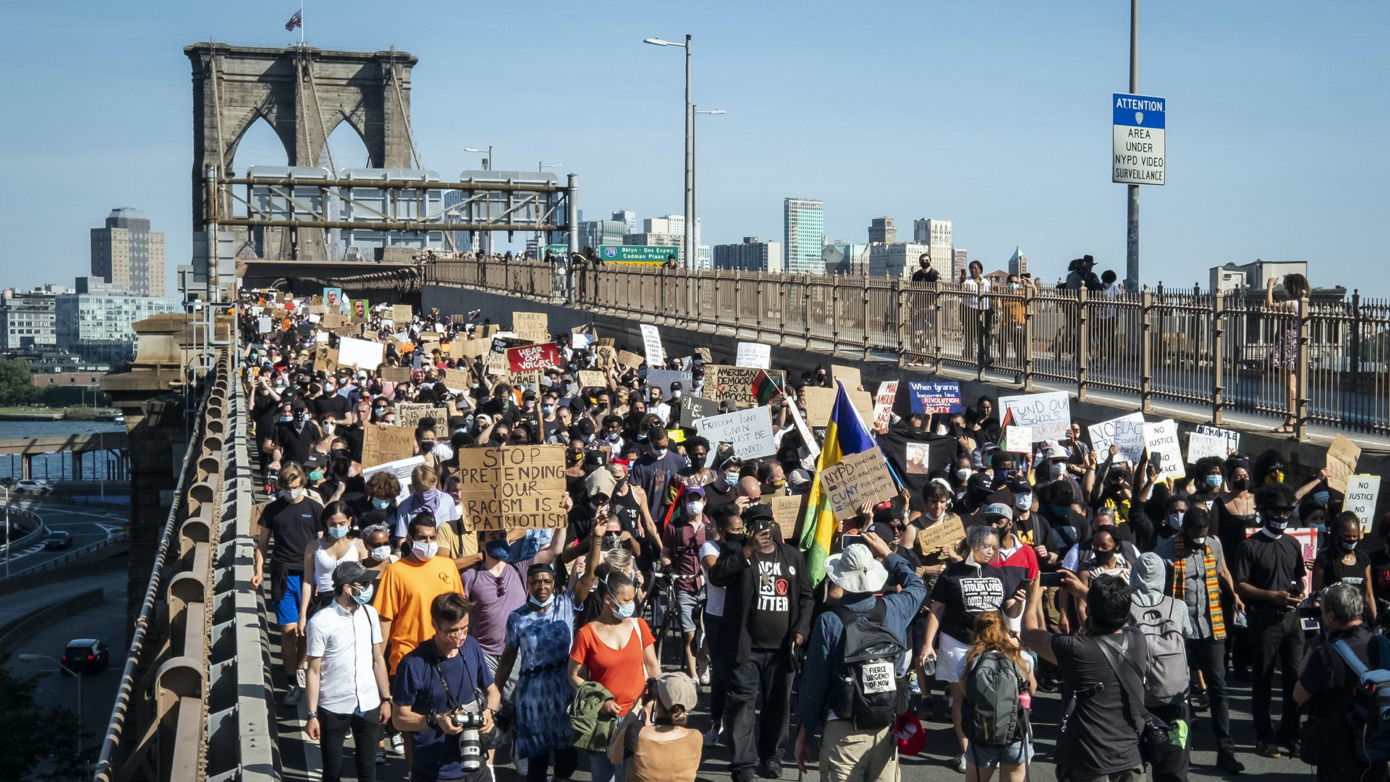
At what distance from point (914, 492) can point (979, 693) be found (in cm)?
643

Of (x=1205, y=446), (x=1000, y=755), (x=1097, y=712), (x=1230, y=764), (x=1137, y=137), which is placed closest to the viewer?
(x=1097, y=712)

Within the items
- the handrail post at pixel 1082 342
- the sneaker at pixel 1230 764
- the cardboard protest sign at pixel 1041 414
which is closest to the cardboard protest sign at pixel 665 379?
the handrail post at pixel 1082 342

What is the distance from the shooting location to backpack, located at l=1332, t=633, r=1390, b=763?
6527mm

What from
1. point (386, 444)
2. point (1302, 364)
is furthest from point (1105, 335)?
point (386, 444)

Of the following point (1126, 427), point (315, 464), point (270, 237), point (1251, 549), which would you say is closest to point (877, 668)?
point (1251, 549)

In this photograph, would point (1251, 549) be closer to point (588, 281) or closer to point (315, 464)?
point (315, 464)

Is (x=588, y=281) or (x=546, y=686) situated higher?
(x=588, y=281)

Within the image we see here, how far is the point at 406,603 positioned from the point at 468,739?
162cm

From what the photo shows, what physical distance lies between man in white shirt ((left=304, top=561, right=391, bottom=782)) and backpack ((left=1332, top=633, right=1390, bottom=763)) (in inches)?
173

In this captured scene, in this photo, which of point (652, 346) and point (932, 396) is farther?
point (652, 346)

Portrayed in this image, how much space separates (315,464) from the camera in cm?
1312

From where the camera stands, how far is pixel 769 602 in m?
8.56

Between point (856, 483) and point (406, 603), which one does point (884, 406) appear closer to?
point (856, 483)

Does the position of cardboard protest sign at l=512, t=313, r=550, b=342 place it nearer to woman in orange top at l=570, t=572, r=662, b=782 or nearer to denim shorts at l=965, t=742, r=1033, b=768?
woman in orange top at l=570, t=572, r=662, b=782
